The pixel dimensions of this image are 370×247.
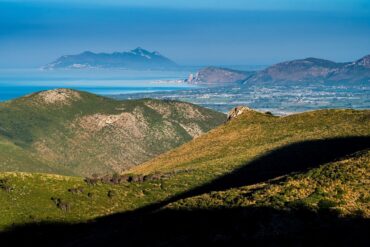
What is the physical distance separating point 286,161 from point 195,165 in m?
22.3

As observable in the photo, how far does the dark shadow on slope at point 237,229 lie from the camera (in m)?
40.2

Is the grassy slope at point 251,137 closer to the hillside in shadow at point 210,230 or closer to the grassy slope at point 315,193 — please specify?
the hillside in shadow at point 210,230

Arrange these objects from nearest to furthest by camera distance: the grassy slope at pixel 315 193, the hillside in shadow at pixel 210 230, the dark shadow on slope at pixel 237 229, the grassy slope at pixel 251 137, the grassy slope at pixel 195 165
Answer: the dark shadow on slope at pixel 237 229, the hillside in shadow at pixel 210 230, the grassy slope at pixel 315 193, the grassy slope at pixel 195 165, the grassy slope at pixel 251 137

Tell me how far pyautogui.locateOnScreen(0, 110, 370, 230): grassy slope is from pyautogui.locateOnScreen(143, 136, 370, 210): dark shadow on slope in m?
2.02

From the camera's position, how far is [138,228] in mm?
53719

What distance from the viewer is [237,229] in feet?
147

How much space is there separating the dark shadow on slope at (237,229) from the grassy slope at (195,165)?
256 inches

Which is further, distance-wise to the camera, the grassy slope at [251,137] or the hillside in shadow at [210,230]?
the grassy slope at [251,137]

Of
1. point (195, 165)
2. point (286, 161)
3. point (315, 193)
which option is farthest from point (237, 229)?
point (195, 165)

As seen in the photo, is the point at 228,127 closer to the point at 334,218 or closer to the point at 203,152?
the point at 203,152

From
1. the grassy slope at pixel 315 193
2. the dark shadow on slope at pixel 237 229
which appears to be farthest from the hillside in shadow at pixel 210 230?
the grassy slope at pixel 315 193

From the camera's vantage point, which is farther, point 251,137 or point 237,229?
point 251,137

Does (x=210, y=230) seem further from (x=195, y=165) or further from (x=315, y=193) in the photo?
(x=195, y=165)

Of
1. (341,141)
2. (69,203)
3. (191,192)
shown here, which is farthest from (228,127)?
(69,203)
